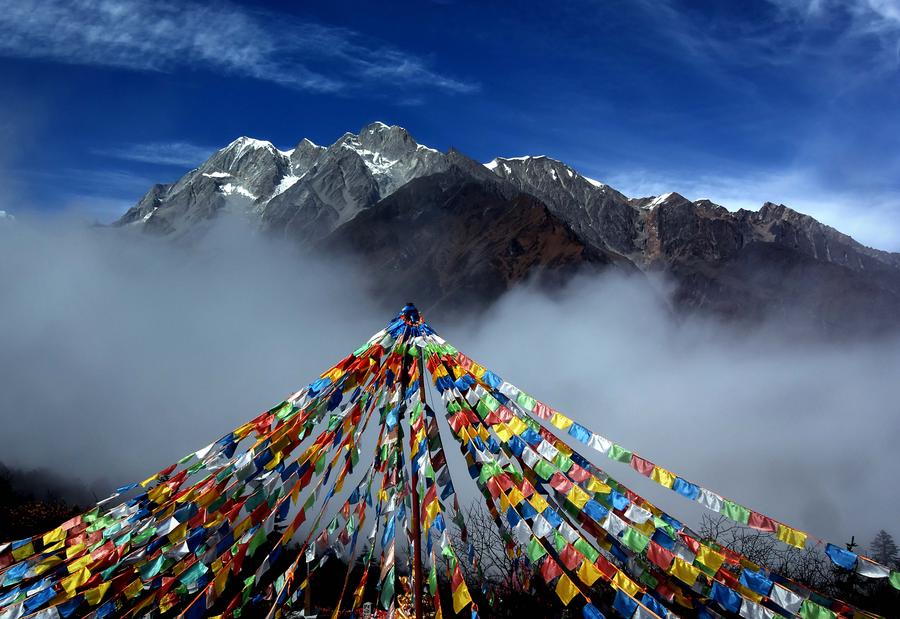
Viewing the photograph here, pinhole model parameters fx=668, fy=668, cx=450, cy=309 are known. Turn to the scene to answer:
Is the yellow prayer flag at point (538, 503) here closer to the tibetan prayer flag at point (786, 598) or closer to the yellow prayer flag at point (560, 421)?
the yellow prayer flag at point (560, 421)

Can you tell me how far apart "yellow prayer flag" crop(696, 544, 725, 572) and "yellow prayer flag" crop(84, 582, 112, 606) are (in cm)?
677

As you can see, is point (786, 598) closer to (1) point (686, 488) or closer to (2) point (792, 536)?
(2) point (792, 536)

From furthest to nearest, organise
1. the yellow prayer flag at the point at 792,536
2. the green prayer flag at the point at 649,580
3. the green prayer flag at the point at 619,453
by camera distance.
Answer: the green prayer flag at the point at 649,580, the green prayer flag at the point at 619,453, the yellow prayer flag at the point at 792,536

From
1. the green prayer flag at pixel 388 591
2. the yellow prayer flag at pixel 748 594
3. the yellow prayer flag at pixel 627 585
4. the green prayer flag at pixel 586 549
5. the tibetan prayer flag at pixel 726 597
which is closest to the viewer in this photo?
the tibetan prayer flag at pixel 726 597

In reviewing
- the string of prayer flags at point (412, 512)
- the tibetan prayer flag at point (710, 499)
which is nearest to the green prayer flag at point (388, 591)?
the string of prayer flags at point (412, 512)

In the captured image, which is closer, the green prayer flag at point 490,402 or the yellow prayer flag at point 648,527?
the yellow prayer flag at point 648,527

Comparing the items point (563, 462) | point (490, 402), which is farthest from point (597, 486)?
point (490, 402)

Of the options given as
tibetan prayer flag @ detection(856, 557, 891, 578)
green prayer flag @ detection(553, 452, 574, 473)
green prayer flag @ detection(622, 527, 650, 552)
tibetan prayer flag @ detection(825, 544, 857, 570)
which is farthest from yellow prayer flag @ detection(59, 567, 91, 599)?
tibetan prayer flag @ detection(856, 557, 891, 578)

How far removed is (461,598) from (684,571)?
2774 millimetres

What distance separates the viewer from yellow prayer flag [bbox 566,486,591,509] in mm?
7594

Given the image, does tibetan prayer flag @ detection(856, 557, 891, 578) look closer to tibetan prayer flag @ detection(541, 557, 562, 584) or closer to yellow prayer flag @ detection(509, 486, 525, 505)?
tibetan prayer flag @ detection(541, 557, 562, 584)

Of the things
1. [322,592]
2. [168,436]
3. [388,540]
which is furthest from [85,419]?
[388,540]

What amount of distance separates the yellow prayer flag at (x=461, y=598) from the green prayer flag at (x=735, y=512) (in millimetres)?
3115

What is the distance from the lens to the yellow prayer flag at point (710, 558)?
6.75 meters
